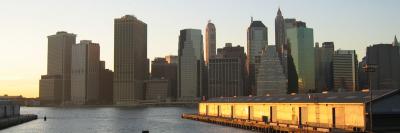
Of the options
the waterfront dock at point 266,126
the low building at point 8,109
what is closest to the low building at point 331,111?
the waterfront dock at point 266,126

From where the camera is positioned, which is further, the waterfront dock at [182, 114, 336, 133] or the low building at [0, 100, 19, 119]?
the low building at [0, 100, 19, 119]

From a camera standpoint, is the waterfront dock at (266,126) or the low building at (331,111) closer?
the low building at (331,111)

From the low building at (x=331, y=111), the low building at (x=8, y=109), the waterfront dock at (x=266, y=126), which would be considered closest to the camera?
the low building at (x=331, y=111)

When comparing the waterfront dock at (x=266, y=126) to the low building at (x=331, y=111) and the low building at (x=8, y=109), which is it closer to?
the low building at (x=331, y=111)

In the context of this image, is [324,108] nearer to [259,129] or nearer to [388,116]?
[388,116]

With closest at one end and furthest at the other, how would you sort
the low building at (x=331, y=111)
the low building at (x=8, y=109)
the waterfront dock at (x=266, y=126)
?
1. the low building at (x=331, y=111)
2. the waterfront dock at (x=266, y=126)
3. the low building at (x=8, y=109)

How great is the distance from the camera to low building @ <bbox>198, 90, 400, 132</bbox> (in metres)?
75.7

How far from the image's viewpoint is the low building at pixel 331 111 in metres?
75.7

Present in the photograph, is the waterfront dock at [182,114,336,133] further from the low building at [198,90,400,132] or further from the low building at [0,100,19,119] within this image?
the low building at [0,100,19,119]

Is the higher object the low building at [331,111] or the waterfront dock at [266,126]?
the low building at [331,111]

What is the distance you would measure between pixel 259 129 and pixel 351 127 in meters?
29.8

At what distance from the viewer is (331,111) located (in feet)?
278

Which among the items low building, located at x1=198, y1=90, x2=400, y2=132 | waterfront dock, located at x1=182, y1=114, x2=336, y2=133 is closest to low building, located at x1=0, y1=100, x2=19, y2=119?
waterfront dock, located at x1=182, y1=114, x2=336, y2=133

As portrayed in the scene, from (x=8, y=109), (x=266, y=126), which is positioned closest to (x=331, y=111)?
(x=266, y=126)
